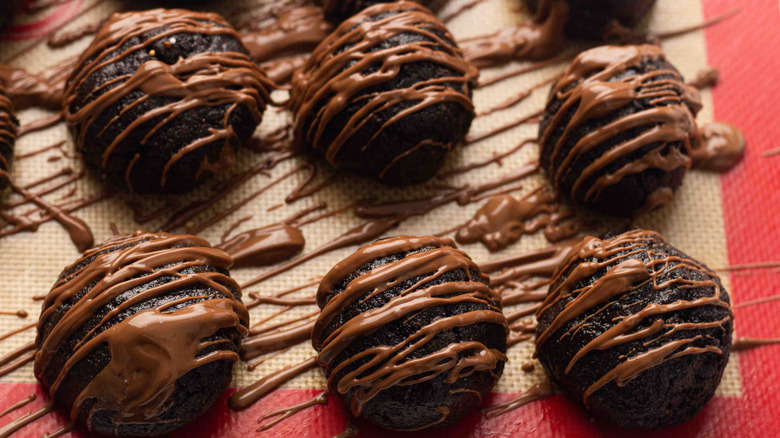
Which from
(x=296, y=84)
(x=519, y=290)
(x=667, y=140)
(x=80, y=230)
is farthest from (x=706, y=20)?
(x=80, y=230)

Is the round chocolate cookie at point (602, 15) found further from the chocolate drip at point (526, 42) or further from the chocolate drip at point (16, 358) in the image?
the chocolate drip at point (16, 358)

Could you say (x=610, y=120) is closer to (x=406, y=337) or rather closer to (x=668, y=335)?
(x=668, y=335)

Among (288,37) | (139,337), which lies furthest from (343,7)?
(139,337)

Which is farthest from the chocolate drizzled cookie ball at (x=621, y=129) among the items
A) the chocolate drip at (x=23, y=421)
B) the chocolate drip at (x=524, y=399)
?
the chocolate drip at (x=23, y=421)

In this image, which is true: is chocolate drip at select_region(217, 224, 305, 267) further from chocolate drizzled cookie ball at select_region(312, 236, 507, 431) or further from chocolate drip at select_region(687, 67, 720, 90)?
chocolate drip at select_region(687, 67, 720, 90)

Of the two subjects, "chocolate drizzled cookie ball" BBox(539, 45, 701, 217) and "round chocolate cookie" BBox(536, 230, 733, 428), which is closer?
"round chocolate cookie" BBox(536, 230, 733, 428)

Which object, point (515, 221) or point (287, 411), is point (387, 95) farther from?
point (287, 411)

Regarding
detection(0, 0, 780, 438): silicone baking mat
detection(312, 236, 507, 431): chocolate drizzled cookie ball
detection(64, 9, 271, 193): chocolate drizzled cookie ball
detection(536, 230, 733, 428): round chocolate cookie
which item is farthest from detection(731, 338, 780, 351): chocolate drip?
detection(64, 9, 271, 193): chocolate drizzled cookie ball
